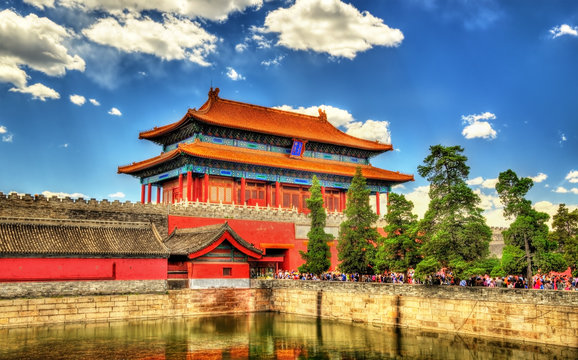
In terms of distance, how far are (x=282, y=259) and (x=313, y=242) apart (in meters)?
5.11

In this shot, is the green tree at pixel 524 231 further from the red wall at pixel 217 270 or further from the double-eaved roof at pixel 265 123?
the double-eaved roof at pixel 265 123

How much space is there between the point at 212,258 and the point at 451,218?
12.9 m

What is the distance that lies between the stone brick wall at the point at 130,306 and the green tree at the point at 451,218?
413 inches

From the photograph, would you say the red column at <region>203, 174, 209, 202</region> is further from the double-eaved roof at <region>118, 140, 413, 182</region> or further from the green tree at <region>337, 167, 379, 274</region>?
the green tree at <region>337, 167, 379, 274</region>

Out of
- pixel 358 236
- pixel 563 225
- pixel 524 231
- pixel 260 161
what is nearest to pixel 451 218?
pixel 524 231

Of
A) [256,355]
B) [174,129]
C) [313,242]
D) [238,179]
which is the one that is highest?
[174,129]

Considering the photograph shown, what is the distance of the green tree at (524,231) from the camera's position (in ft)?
71.0

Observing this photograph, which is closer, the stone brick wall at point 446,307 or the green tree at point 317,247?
the stone brick wall at point 446,307

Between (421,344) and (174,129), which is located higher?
(174,129)

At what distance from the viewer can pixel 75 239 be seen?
27297 mm


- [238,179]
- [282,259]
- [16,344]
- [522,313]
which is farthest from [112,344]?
[238,179]

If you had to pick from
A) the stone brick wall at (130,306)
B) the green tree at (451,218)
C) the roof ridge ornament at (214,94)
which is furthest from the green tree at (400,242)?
the roof ridge ornament at (214,94)

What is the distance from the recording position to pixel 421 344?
797 inches

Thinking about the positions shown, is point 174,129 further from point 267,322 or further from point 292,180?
point 267,322
